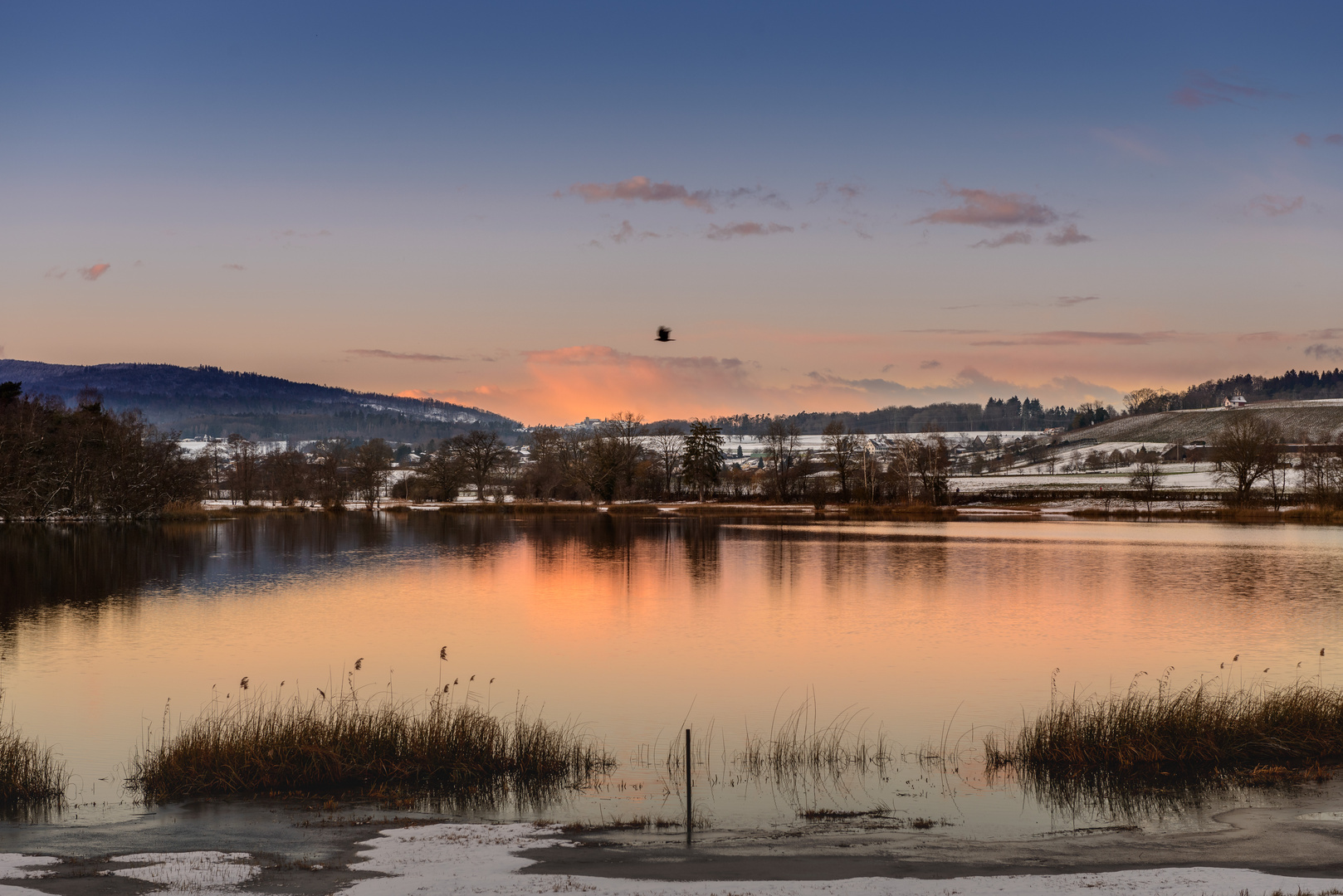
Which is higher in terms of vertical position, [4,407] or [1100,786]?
[4,407]

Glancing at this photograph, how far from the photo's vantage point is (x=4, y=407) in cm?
7206

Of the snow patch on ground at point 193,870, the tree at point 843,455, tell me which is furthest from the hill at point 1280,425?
the snow patch on ground at point 193,870

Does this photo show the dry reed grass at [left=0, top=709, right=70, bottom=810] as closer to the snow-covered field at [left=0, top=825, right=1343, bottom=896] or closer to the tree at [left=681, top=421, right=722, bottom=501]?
the snow-covered field at [left=0, top=825, right=1343, bottom=896]

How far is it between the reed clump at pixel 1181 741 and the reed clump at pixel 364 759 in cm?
638

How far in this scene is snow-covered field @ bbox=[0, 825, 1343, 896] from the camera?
892 cm

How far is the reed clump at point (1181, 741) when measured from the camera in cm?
1465

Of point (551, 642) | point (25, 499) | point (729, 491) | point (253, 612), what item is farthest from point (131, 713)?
point (729, 491)

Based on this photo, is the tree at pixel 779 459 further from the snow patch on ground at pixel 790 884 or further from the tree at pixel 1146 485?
the snow patch on ground at pixel 790 884

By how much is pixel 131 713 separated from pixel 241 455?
116932mm

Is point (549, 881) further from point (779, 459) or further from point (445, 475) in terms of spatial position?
point (445, 475)

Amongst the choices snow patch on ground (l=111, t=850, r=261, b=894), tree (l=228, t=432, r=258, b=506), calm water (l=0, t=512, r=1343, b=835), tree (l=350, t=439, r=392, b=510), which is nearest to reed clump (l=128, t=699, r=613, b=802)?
calm water (l=0, t=512, r=1343, b=835)

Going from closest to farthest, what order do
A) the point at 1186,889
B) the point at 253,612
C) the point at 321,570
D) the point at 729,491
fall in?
the point at 1186,889
the point at 253,612
the point at 321,570
the point at 729,491

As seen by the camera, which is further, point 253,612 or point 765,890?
point 253,612

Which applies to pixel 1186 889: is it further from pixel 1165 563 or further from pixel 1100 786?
pixel 1165 563
